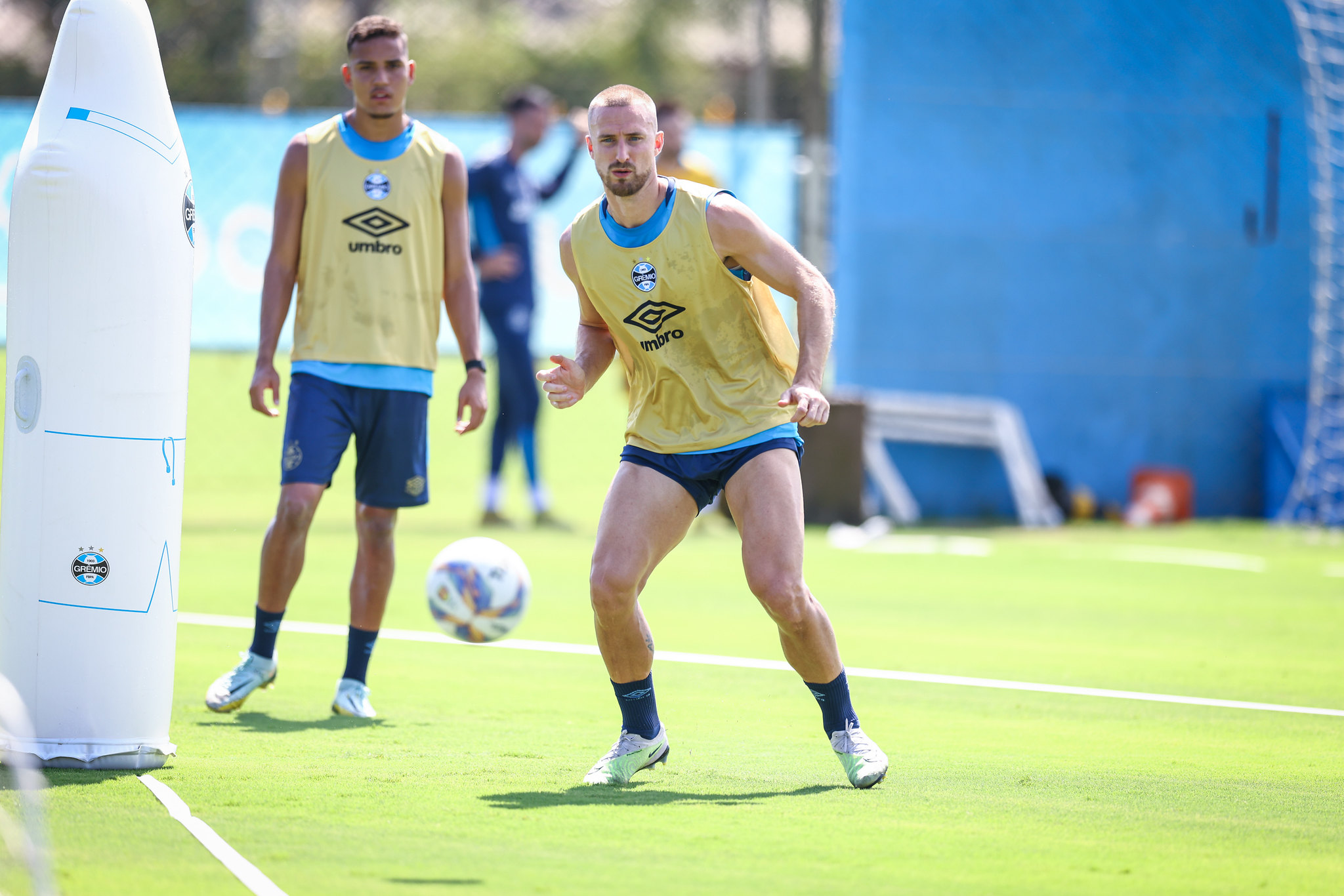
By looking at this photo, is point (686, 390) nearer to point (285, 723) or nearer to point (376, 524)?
point (376, 524)

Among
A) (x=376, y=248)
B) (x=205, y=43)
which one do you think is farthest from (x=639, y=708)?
(x=205, y=43)

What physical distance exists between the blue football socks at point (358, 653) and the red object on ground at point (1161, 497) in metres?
11.8

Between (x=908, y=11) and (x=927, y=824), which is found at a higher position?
(x=908, y=11)

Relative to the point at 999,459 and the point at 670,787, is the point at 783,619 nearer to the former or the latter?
the point at 670,787

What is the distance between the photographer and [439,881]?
3.75 m

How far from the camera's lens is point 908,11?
16.8m

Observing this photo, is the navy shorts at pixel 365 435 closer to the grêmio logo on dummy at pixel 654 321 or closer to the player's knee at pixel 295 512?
the player's knee at pixel 295 512

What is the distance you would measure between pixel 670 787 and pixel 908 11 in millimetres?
13313

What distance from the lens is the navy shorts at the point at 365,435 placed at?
632cm

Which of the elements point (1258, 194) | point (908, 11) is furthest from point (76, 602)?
point (1258, 194)

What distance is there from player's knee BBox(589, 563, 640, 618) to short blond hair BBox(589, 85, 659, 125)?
1417 mm

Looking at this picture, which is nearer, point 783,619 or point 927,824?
point 927,824

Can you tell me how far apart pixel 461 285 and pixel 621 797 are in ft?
8.63

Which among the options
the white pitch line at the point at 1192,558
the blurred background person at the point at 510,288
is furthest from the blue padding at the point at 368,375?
the white pitch line at the point at 1192,558
